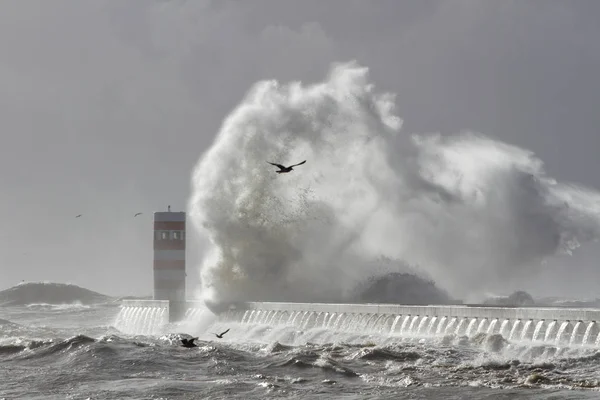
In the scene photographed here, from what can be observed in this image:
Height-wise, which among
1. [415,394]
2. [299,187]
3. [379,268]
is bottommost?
[415,394]

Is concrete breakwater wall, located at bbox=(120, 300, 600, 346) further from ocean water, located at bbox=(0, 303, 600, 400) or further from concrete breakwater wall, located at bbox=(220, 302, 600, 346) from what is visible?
ocean water, located at bbox=(0, 303, 600, 400)

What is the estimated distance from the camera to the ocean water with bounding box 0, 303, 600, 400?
69.2 feet

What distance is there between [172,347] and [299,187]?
22518mm

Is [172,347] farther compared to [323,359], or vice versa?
[172,347]

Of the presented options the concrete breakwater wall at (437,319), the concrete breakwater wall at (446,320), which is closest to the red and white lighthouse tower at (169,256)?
the concrete breakwater wall at (437,319)

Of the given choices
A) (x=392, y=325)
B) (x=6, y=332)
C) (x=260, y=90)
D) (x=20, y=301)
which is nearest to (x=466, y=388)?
(x=392, y=325)

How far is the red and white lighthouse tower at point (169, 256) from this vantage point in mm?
56906

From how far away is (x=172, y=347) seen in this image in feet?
104

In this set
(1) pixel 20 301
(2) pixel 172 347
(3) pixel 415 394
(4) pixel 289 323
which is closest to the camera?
(3) pixel 415 394

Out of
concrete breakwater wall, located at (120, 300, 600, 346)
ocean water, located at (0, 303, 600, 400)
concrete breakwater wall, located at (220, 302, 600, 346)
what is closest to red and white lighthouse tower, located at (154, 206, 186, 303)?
concrete breakwater wall, located at (120, 300, 600, 346)

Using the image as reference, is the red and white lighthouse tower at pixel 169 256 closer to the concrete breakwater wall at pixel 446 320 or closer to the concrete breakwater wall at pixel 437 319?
the concrete breakwater wall at pixel 437 319

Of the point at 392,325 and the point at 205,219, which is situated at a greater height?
the point at 205,219

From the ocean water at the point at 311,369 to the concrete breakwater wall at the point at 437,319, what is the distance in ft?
1.91

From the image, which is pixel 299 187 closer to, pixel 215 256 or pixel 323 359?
pixel 215 256
